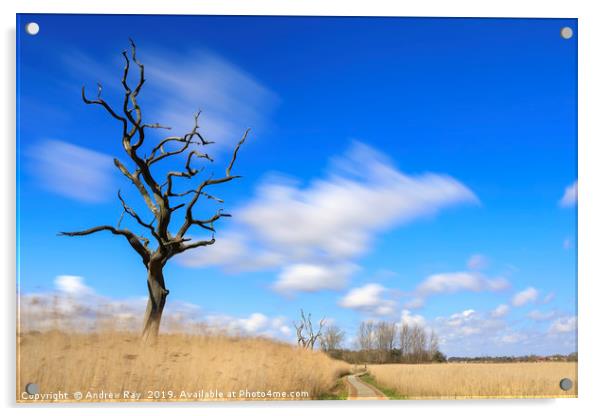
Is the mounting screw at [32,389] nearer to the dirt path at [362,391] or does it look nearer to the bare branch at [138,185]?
the bare branch at [138,185]

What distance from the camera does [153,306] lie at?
8742 mm

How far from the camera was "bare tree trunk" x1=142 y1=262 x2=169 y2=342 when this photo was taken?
8.74 meters

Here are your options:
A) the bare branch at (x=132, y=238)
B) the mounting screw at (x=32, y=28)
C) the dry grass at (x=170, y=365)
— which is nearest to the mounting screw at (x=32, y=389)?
the dry grass at (x=170, y=365)

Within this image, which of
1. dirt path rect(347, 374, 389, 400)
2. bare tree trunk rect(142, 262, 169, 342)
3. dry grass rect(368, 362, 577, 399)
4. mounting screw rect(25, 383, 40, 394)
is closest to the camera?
mounting screw rect(25, 383, 40, 394)

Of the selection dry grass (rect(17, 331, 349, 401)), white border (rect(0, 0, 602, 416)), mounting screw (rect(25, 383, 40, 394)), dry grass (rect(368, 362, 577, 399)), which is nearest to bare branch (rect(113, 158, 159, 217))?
white border (rect(0, 0, 602, 416))

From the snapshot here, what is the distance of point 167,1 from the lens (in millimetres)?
8695

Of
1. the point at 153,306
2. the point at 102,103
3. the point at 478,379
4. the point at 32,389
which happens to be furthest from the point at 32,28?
the point at 478,379

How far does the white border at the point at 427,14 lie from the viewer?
826 cm

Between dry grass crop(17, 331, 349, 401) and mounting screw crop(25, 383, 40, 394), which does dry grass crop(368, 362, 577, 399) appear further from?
mounting screw crop(25, 383, 40, 394)

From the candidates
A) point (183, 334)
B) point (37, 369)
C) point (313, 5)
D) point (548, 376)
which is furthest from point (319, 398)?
point (313, 5)

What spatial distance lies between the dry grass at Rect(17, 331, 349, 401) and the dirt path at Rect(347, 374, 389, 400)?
0.24 meters

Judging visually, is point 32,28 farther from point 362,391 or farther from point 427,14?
point 362,391
